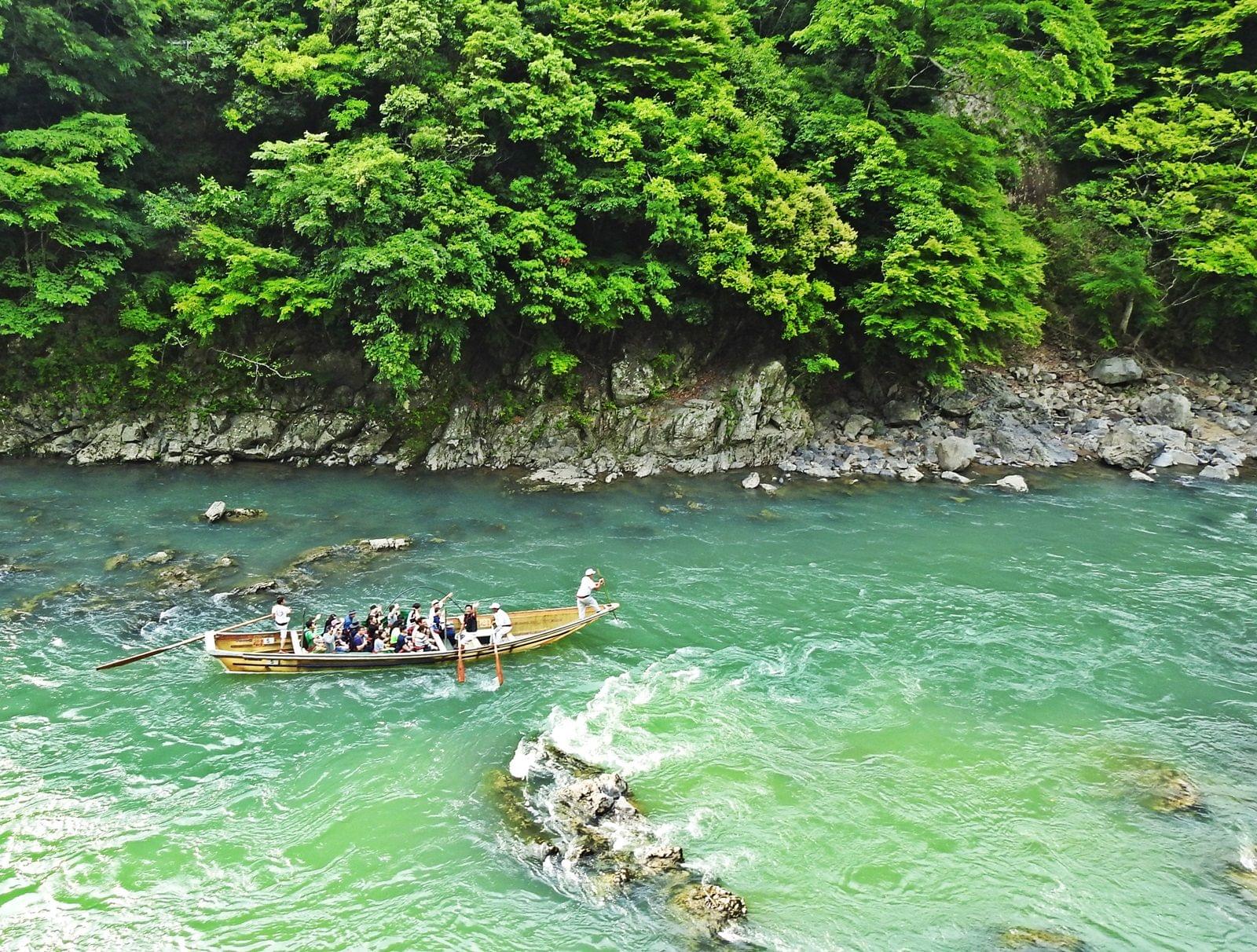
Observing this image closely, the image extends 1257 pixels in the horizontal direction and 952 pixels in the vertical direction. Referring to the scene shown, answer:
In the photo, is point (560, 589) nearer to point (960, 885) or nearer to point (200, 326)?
point (960, 885)

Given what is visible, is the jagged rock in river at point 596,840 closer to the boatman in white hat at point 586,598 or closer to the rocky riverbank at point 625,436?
the boatman in white hat at point 586,598

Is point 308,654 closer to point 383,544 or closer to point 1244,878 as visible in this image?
point 383,544

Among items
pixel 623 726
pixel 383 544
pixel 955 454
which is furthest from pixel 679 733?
pixel 955 454

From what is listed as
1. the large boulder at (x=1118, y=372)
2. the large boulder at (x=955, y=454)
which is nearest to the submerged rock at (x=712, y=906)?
the large boulder at (x=955, y=454)

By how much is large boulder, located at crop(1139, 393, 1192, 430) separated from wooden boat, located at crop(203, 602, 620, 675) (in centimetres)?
2783

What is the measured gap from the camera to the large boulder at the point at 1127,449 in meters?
27.4

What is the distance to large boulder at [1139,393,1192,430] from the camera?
2988cm

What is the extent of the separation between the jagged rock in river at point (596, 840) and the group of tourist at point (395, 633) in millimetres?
3505

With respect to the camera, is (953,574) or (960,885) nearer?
(960,885)

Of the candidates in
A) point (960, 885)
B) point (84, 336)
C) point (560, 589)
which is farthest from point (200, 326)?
point (960, 885)

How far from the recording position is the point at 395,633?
15.1 metres

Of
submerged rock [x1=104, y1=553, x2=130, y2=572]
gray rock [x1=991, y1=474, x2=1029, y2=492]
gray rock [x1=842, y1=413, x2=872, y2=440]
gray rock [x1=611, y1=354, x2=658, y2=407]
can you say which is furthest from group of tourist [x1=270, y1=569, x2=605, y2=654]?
gray rock [x1=991, y1=474, x2=1029, y2=492]

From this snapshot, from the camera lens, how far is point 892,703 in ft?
45.2

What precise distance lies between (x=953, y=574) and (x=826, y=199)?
14.1m
